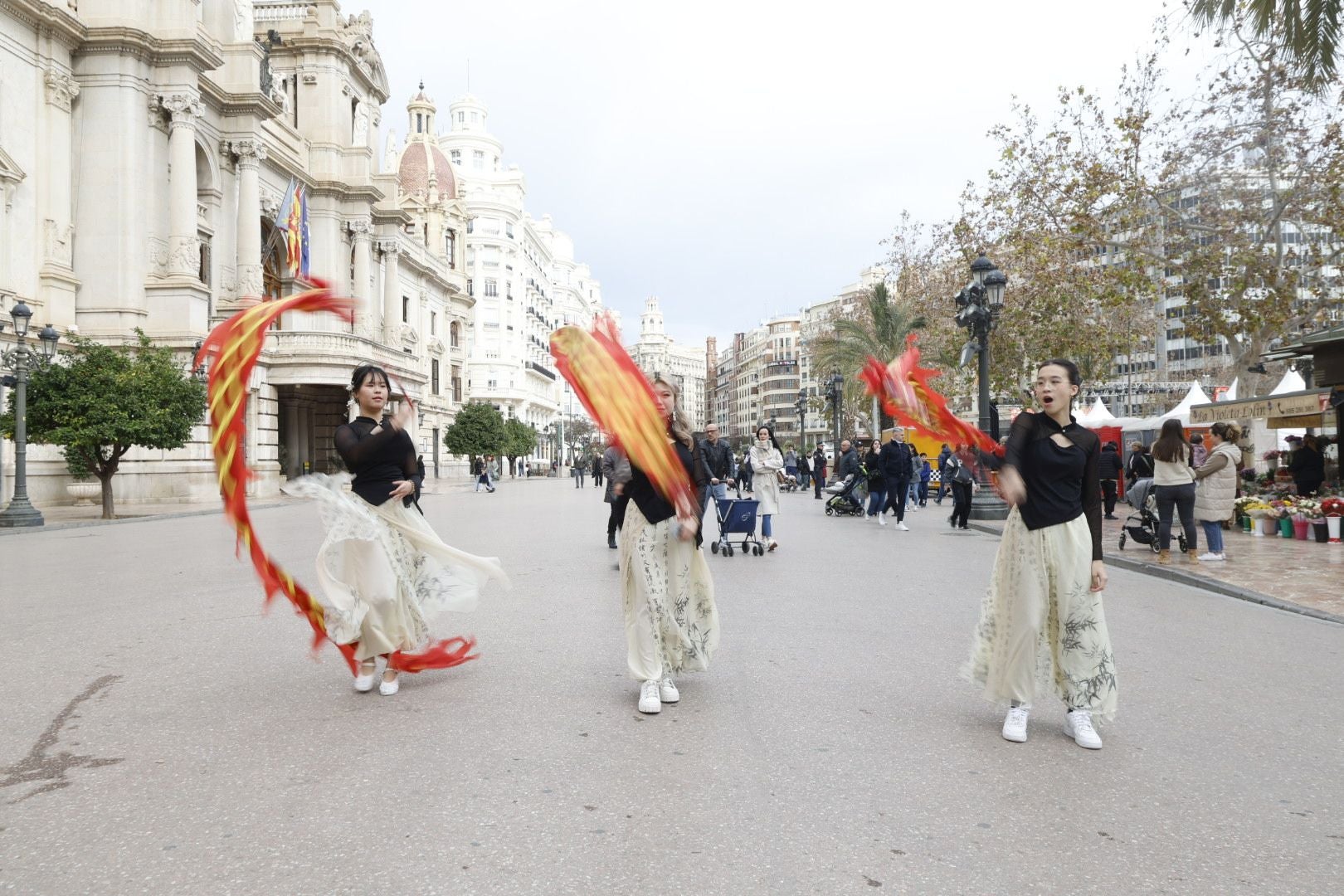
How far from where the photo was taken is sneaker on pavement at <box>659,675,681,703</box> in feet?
17.1

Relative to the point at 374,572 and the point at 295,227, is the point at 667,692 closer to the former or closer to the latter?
the point at 374,572

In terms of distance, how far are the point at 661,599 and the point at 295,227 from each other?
3881 centimetres

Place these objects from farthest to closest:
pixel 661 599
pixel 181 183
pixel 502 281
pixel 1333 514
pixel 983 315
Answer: pixel 502 281, pixel 181 183, pixel 983 315, pixel 1333 514, pixel 661 599

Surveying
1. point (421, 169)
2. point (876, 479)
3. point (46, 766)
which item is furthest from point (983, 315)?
point (421, 169)

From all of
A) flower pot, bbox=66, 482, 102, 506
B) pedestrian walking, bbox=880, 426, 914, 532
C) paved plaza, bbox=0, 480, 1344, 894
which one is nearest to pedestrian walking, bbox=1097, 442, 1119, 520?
pedestrian walking, bbox=880, 426, 914, 532

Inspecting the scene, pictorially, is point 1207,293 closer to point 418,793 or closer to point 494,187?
point 418,793

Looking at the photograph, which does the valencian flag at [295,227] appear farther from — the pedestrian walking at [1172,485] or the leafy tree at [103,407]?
the pedestrian walking at [1172,485]

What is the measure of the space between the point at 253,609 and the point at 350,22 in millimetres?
45898

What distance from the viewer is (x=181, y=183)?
3120 cm

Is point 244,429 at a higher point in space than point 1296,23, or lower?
lower

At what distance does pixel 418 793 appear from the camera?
381cm

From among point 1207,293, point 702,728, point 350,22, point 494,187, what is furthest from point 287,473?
point 494,187

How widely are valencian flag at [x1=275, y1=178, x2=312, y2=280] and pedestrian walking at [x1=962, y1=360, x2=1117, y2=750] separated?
123 feet

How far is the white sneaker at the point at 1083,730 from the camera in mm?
4426
